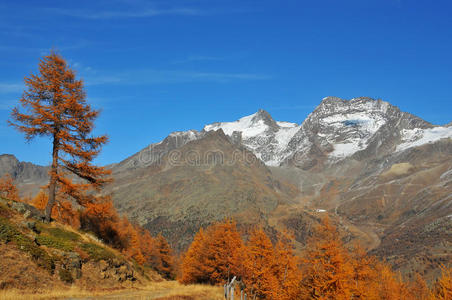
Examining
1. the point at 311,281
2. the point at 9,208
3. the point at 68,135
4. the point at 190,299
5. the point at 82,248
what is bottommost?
the point at 311,281

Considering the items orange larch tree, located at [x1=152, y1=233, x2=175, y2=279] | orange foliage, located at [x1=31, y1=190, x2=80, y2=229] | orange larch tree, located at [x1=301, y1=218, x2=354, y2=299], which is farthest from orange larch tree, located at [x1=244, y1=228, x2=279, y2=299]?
orange larch tree, located at [x1=152, y1=233, x2=175, y2=279]

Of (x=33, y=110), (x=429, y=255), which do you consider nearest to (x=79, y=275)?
(x=33, y=110)

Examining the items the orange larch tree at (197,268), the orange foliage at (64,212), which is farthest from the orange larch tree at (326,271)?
the orange foliage at (64,212)

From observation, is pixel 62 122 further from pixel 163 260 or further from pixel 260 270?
pixel 163 260

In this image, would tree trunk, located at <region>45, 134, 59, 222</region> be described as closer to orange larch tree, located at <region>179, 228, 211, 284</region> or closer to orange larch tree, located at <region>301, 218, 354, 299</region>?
orange larch tree, located at <region>301, 218, 354, 299</region>

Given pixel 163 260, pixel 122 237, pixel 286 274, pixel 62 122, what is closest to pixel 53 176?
pixel 62 122

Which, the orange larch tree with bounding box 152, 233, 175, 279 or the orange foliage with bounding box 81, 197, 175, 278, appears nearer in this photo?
the orange foliage with bounding box 81, 197, 175, 278

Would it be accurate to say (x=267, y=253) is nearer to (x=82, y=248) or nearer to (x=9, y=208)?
(x=82, y=248)

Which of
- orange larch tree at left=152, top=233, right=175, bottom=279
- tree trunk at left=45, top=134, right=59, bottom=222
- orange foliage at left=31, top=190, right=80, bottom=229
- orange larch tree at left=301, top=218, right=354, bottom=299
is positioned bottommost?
orange larch tree at left=152, top=233, right=175, bottom=279

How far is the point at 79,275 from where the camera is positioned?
21.8 meters

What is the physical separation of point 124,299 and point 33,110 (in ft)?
50.4

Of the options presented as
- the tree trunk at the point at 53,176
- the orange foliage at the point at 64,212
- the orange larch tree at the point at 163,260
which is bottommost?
→ the orange larch tree at the point at 163,260

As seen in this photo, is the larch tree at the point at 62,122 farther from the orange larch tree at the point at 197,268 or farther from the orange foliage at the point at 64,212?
the orange larch tree at the point at 197,268

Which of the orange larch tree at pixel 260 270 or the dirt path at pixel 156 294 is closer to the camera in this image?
the dirt path at pixel 156 294
